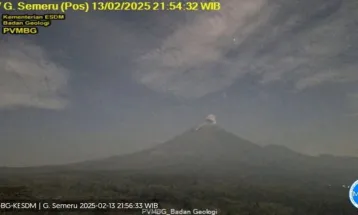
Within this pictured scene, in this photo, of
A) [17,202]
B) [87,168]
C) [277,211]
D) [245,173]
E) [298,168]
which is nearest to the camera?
[17,202]

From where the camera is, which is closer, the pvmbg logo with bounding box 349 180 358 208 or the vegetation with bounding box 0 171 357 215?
the pvmbg logo with bounding box 349 180 358 208

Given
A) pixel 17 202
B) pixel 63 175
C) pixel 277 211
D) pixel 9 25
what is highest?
pixel 9 25

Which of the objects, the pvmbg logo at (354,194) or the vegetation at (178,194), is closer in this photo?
the pvmbg logo at (354,194)

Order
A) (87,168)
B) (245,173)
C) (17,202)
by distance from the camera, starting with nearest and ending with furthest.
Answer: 1. (17,202)
2. (87,168)
3. (245,173)

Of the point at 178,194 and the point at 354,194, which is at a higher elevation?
the point at 178,194

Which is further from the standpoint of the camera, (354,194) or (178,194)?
(178,194)

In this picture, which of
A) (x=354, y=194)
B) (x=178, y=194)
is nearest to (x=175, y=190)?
(x=178, y=194)

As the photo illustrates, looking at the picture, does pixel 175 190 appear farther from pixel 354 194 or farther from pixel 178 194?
pixel 354 194

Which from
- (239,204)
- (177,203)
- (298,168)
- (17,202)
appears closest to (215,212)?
(177,203)

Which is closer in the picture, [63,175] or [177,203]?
[177,203]

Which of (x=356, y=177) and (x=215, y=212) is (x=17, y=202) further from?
(x=356, y=177)

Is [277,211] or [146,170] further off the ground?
[146,170]
